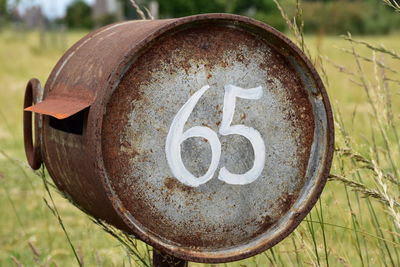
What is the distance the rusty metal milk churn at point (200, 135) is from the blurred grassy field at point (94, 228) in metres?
0.26

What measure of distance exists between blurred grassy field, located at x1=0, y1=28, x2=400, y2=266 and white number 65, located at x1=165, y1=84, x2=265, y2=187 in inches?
13.1

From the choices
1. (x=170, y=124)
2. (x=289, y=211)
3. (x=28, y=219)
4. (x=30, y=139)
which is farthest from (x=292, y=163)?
(x=28, y=219)

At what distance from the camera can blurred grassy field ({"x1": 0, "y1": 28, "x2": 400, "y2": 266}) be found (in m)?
2.14

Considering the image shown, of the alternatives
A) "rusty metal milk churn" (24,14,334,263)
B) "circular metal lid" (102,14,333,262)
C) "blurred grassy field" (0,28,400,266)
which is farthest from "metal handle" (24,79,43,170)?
"circular metal lid" (102,14,333,262)

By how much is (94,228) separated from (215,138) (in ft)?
6.80

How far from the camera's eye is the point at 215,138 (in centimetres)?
165

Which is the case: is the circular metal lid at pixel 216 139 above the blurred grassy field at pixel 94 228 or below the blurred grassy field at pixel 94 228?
above

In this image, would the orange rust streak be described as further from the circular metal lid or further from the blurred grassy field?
the blurred grassy field

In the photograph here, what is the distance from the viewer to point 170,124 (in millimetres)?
1607

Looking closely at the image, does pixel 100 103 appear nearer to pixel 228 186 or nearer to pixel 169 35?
pixel 169 35

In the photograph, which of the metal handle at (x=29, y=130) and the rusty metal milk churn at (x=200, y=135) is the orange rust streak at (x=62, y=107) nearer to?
the rusty metal milk churn at (x=200, y=135)

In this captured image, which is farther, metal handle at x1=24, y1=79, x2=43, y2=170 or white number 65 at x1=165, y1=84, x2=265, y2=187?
metal handle at x1=24, y1=79, x2=43, y2=170

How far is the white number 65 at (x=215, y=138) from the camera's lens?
1.61 metres

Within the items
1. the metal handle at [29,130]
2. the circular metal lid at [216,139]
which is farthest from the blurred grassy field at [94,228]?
the circular metal lid at [216,139]
